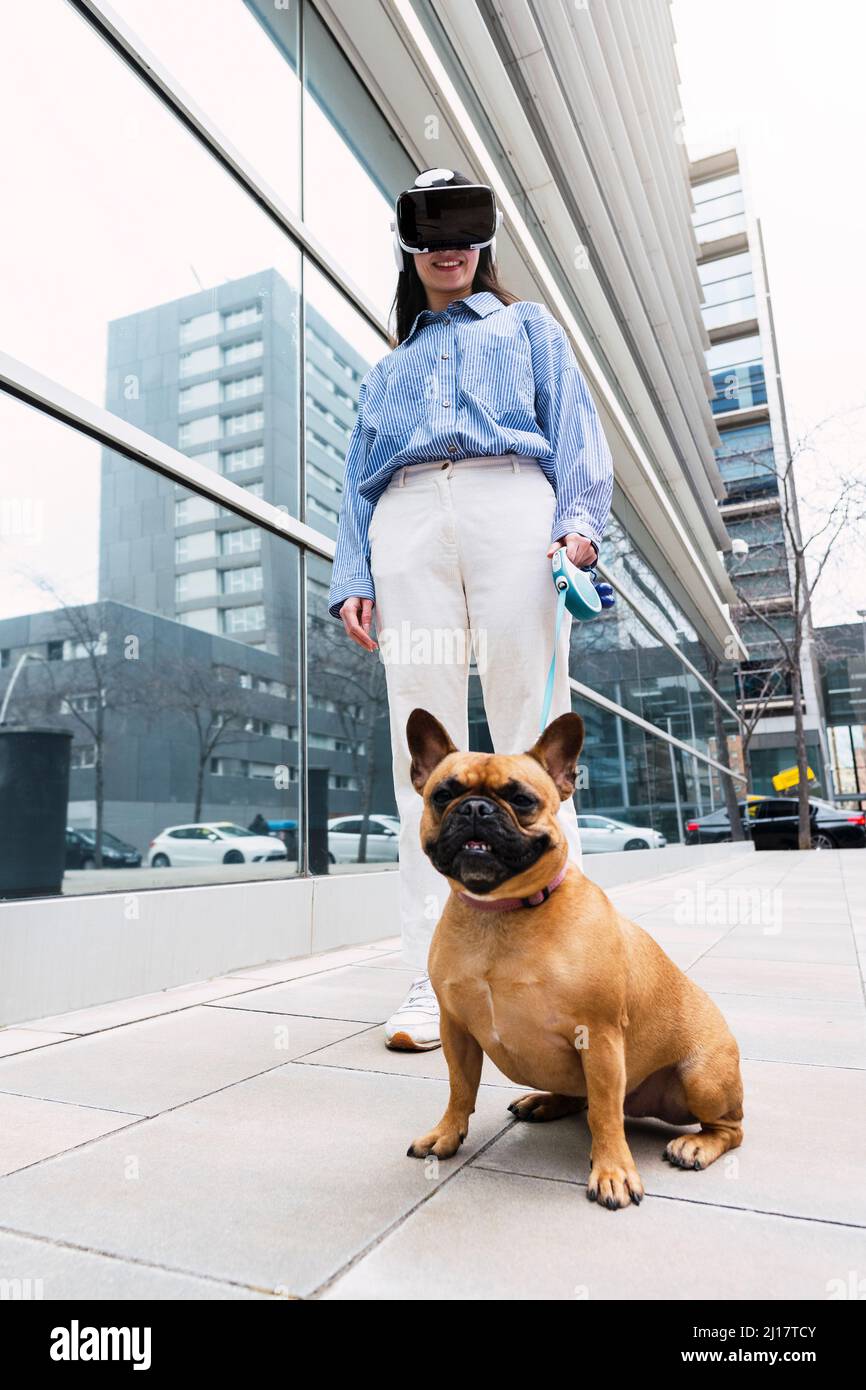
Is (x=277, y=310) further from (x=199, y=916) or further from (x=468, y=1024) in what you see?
(x=468, y=1024)

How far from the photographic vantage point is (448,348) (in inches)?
104

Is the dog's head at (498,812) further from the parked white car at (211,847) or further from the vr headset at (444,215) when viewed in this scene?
the parked white car at (211,847)

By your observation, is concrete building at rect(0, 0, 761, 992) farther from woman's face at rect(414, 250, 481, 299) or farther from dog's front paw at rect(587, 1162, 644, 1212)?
dog's front paw at rect(587, 1162, 644, 1212)

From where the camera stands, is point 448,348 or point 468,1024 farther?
point 448,348

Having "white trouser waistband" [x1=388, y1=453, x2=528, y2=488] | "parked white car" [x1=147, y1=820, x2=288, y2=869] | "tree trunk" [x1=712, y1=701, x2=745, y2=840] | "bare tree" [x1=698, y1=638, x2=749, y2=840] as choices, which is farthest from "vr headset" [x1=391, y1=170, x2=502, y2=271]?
"tree trunk" [x1=712, y1=701, x2=745, y2=840]

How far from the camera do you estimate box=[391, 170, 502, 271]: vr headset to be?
2.59 m

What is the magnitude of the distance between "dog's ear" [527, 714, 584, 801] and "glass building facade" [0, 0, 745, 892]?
3.81 feet

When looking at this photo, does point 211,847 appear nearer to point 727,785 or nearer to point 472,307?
point 472,307

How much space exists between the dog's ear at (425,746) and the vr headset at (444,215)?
173 centimetres

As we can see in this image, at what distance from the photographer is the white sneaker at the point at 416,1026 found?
2.40 metres

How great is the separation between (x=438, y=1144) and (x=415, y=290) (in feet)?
8.33

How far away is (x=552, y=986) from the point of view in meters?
1.47

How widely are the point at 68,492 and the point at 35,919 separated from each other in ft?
5.44
